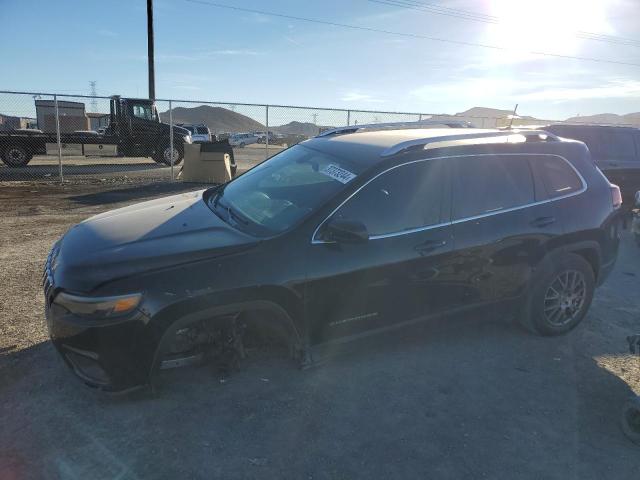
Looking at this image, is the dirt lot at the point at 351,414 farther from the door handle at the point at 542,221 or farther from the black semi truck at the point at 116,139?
the black semi truck at the point at 116,139

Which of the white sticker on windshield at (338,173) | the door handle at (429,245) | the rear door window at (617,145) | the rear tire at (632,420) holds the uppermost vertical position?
the rear door window at (617,145)

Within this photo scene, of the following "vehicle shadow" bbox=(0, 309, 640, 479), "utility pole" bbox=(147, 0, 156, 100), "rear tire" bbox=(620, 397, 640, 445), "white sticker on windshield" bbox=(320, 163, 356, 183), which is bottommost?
"vehicle shadow" bbox=(0, 309, 640, 479)

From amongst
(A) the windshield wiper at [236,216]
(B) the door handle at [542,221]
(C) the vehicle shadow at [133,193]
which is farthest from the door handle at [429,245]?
(C) the vehicle shadow at [133,193]

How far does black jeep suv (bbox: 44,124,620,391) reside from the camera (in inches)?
108

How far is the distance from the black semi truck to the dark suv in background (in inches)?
502

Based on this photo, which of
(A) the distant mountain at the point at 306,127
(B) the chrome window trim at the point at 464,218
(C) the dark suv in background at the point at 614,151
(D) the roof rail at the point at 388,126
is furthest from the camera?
(A) the distant mountain at the point at 306,127

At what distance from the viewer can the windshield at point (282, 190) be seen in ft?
10.8

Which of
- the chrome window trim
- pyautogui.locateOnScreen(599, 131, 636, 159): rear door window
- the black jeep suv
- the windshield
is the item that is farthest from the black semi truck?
the chrome window trim

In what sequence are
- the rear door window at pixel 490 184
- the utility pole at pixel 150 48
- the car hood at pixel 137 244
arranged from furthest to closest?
the utility pole at pixel 150 48 → the rear door window at pixel 490 184 → the car hood at pixel 137 244

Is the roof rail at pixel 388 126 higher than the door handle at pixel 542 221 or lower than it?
higher

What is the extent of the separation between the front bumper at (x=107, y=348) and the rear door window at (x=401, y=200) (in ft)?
4.68

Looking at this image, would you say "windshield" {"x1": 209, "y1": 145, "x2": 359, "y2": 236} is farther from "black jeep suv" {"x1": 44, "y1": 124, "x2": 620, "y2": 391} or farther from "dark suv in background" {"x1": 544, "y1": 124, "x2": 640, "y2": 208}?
"dark suv in background" {"x1": 544, "y1": 124, "x2": 640, "y2": 208}

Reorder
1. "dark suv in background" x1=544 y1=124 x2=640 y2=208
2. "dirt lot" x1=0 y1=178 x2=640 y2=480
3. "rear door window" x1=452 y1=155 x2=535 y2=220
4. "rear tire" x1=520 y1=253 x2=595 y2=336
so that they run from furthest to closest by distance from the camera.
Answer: "dark suv in background" x1=544 y1=124 x2=640 y2=208 → "rear tire" x1=520 y1=253 x2=595 y2=336 → "rear door window" x1=452 y1=155 x2=535 y2=220 → "dirt lot" x1=0 y1=178 x2=640 y2=480

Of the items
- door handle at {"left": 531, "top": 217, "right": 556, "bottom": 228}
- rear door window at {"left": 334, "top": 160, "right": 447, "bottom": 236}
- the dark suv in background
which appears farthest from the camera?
the dark suv in background
